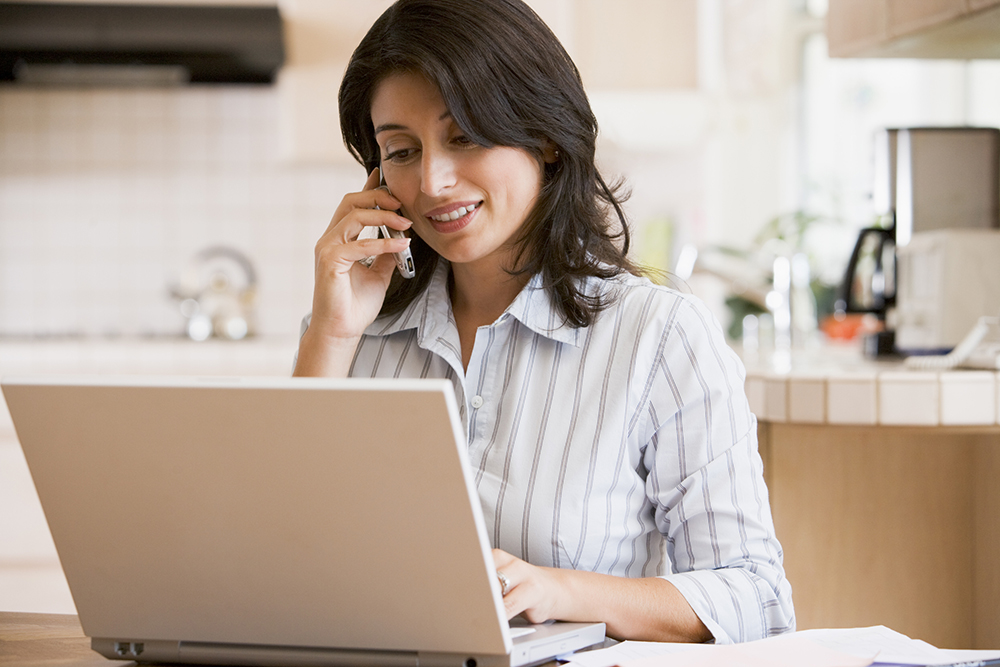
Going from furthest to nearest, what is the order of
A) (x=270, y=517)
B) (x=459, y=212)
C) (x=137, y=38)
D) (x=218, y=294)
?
(x=218, y=294) < (x=137, y=38) < (x=459, y=212) < (x=270, y=517)

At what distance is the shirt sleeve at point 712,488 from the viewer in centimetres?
95

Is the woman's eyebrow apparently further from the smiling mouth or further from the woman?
the smiling mouth

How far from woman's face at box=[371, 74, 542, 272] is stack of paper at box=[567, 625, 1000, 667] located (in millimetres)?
518

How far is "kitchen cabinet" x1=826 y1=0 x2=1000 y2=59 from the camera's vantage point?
1844 millimetres

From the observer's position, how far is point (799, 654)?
735 mm

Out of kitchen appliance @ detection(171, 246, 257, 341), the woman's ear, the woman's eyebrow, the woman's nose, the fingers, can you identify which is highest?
the woman's eyebrow

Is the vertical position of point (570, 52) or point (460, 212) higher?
point (570, 52)

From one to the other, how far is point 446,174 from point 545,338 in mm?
214

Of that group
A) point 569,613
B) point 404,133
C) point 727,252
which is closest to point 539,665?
point 569,613

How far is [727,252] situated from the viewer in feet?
8.92

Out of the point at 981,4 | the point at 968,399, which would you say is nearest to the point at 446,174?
the point at 968,399

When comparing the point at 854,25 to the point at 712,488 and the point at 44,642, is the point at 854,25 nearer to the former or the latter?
the point at 712,488

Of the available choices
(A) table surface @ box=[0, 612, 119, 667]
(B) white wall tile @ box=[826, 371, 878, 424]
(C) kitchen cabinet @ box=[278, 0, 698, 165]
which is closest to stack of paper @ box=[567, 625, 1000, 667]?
(A) table surface @ box=[0, 612, 119, 667]

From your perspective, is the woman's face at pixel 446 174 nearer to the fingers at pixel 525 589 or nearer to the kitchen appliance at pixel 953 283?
the fingers at pixel 525 589
